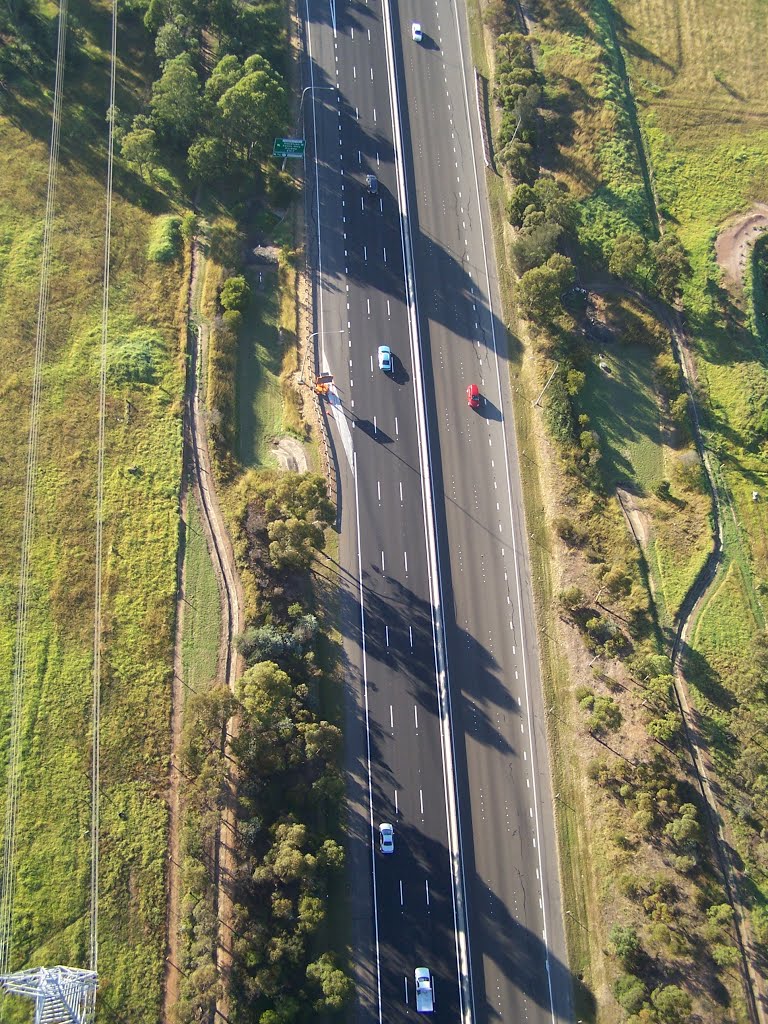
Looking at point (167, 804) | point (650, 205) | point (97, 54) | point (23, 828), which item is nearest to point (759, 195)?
point (650, 205)

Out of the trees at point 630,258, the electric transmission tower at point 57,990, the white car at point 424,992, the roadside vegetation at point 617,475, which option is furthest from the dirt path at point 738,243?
the electric transmission tower at point 57,990

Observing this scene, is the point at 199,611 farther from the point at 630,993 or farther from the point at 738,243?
the point at 738,243

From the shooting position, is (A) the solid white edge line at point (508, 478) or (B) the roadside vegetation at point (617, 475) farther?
(A) the solid white edge line at point (508, 478)

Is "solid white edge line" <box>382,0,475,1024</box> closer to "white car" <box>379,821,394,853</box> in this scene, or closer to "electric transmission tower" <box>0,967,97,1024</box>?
"white car" <box>379,821,394,853</box>

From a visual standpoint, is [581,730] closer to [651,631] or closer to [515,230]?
[651,631]

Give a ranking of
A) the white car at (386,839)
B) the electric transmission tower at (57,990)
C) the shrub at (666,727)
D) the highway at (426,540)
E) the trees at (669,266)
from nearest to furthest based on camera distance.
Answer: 1. the electric transmission tower at (57,990)
2. the highway at (426,540)
3. the white car at (386,839)
4. the shrub at (666,727)
5. the trees at (669,266)

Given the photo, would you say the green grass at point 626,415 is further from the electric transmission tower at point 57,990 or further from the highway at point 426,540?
the electric transmission tower at point 57,990
